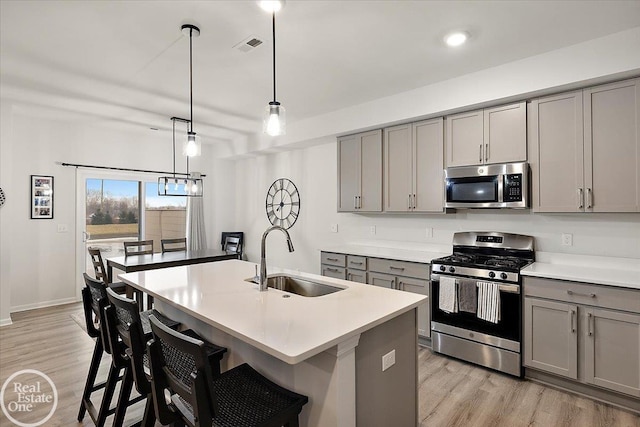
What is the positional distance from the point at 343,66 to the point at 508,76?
1.43 meters

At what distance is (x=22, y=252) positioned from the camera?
15.6 feet

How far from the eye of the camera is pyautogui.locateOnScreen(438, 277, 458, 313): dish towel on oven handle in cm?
307

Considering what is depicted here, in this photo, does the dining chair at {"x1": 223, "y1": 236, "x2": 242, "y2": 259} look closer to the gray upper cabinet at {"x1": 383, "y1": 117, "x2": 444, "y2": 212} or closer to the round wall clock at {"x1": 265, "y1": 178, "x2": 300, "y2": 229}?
the round wall clock at {"x1": 265, "y1": 178, "x2": 300, "y2": 229}

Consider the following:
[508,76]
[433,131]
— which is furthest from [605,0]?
[433,131]

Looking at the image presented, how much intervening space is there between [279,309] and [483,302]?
78.1 inches

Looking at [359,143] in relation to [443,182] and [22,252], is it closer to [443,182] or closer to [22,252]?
[443,182]

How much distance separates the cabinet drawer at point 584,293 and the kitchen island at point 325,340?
52.3 inches

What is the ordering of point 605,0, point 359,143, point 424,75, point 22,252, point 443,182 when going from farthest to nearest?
point 22,252, point 359,143, point 443,182, point 424,75, point 605,0

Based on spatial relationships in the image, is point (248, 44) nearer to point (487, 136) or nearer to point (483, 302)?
point (487, 136)

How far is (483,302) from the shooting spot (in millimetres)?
2906

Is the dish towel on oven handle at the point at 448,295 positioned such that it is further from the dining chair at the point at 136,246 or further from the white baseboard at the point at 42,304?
the white baseboard at the point at 42,304

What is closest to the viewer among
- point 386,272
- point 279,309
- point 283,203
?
point 279,309

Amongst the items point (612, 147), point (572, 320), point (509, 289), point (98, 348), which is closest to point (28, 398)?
point (98, 348)

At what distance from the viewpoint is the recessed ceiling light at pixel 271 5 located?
208cm
